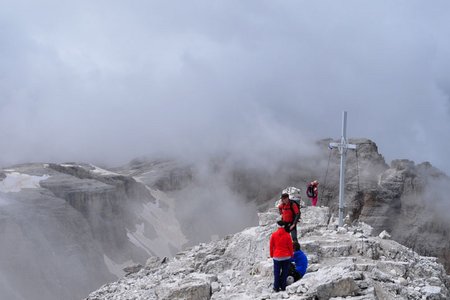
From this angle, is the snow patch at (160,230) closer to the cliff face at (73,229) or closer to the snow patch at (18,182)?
the cliff face at (73,229)

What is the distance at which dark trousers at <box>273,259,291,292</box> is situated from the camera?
46.3 ft

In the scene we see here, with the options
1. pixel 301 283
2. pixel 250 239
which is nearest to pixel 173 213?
pixel 250 239

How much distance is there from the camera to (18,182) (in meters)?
116

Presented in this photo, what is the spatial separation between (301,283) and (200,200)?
14028cm

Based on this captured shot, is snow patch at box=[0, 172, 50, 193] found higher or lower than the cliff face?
higher

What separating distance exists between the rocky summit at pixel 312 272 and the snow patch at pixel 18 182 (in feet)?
307

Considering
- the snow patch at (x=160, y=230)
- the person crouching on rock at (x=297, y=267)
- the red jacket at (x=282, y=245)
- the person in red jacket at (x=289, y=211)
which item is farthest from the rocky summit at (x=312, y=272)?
the snow patch at (x=160, y=230)

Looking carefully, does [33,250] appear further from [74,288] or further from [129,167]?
[129,167]

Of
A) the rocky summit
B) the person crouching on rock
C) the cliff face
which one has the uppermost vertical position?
the person crouching on rock

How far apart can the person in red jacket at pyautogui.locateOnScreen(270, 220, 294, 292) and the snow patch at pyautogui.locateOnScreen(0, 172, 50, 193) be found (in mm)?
104618

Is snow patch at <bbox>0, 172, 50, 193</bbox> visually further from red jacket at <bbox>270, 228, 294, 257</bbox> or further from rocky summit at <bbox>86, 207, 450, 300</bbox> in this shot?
red jacket at <bbox>270, 228, 294, 257</bbox>

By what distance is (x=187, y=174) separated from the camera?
15988cm

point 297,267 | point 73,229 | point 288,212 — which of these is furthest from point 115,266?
point 297,267

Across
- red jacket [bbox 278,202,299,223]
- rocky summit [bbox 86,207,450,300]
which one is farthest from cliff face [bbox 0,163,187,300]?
red jacket [bbox 278,202,299,223]
